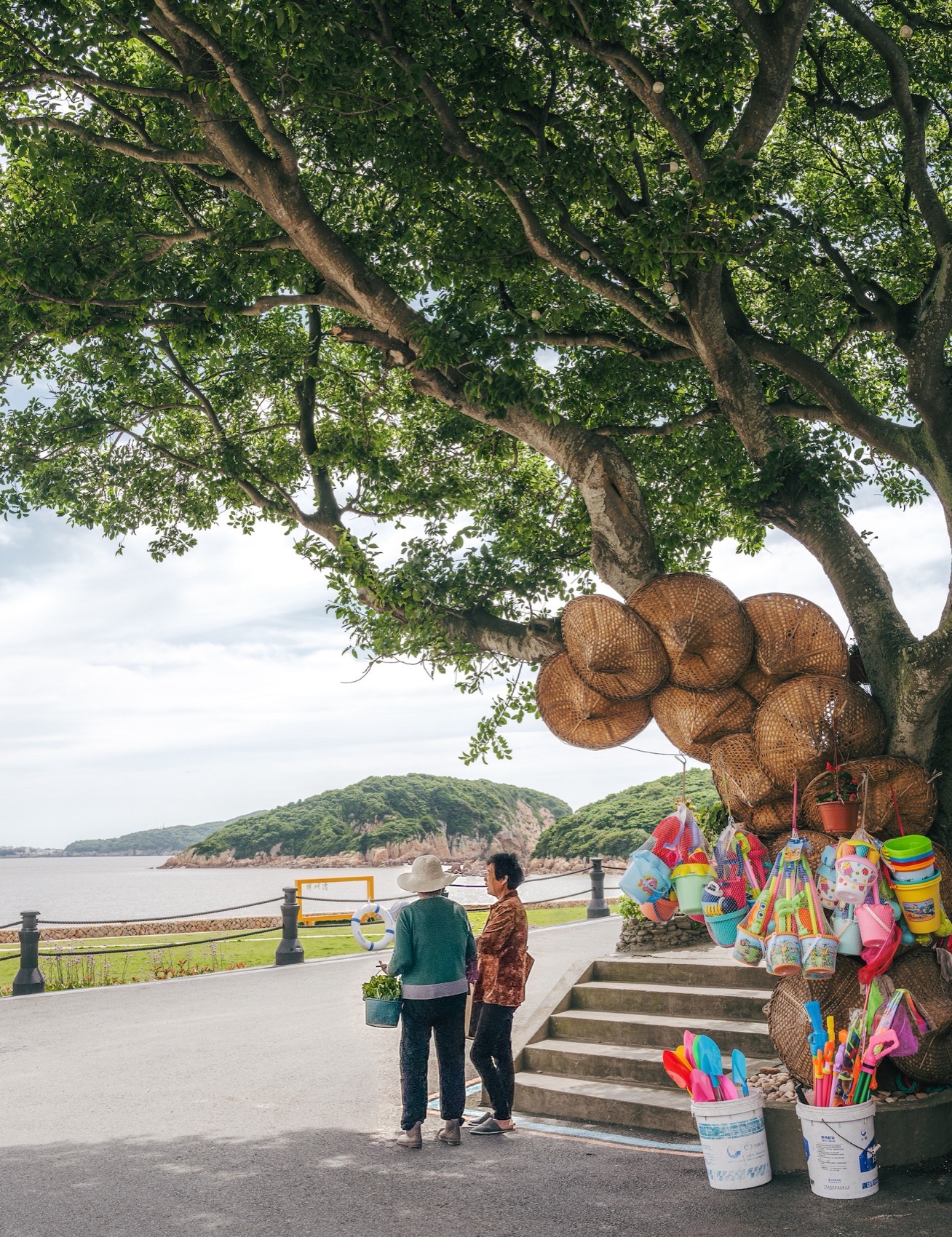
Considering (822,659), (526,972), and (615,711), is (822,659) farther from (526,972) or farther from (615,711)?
(526,972)

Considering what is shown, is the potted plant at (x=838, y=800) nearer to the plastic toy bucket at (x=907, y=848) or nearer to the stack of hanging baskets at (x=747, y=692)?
the stack of hanging baskets at (x=747, y=692)

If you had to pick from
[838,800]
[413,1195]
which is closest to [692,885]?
[838,800]

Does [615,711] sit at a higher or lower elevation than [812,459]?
lower

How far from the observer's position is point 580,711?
743 centimetres

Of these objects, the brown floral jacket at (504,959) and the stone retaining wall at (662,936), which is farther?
the stone retaining wall at (662,936)

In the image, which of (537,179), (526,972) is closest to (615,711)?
(526,972)

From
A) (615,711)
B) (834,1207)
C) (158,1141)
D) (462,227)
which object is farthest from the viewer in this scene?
(462,227)

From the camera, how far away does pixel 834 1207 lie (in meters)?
5.16

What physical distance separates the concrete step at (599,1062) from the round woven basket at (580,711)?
2421 mm

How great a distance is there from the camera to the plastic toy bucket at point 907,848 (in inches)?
Answer: 234

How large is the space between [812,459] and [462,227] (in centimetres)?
430

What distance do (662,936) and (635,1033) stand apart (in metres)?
2.52

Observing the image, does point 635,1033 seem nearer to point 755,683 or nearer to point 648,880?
point 648,880

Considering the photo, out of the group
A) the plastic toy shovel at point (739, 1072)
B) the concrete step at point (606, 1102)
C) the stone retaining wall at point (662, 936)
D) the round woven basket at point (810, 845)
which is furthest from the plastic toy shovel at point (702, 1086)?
the stone retaining wall at point (662, 936)
